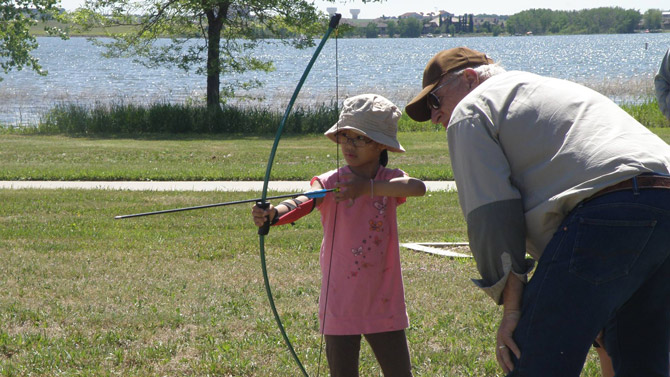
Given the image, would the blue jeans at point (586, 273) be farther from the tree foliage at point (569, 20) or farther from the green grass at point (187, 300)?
the tree foliage at point (569, 20)

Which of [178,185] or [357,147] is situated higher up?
[357,147]

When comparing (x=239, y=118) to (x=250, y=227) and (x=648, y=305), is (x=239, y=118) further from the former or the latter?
(x=648, y=305)

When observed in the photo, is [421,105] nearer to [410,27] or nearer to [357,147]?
[357,147]

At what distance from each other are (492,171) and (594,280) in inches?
16.1

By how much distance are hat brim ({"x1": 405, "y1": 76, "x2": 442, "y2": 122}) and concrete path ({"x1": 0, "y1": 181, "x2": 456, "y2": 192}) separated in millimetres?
7023

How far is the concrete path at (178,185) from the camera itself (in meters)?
10.1

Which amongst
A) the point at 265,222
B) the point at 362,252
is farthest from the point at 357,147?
the point at 265,222

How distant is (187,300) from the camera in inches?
205

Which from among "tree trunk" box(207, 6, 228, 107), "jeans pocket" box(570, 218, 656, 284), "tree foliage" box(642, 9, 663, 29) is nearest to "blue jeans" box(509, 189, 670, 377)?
"jeans pocket" box(570, 218, 656, 284)

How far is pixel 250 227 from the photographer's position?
789 cm

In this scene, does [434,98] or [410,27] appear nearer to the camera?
[434,98]

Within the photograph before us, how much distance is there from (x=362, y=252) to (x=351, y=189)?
276 mm

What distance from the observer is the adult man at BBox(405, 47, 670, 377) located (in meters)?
2.18

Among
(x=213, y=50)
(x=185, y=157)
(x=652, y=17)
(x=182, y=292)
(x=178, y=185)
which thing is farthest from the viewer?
(x=652, y=17)
